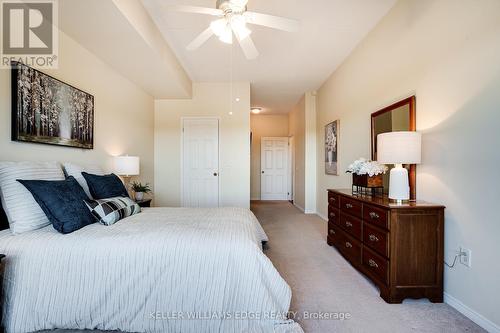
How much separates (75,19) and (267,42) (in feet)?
6.94

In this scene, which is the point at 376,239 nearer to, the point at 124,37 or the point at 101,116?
the point at 124,37

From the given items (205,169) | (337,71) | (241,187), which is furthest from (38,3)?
(337,71)

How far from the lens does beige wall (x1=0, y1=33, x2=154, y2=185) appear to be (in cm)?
189

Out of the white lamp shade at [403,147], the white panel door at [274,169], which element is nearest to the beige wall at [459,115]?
the white lamp shade at [403,147]

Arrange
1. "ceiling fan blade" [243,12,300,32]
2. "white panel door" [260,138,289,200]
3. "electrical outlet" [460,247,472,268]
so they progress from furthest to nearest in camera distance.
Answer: "white panel door" [260,138,289,200] < "ceiling fan blade" [243,12,300,32] < "electrical outlet" [460,247,472,268]

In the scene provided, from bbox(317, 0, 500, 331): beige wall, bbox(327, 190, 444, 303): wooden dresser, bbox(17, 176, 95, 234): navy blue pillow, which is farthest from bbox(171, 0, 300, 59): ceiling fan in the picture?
bbox(327, 190, 444, 303): wooden dresser

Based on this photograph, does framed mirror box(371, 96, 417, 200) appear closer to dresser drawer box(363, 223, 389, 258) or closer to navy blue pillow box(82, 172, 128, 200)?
dresser drawer box(363, 223, 389, 258)

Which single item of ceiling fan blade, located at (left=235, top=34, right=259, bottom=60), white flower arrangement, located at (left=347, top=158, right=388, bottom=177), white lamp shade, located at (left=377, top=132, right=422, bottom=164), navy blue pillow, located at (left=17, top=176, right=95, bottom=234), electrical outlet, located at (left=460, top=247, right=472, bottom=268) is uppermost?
ceiling fan blade, located at (left=235, top=34, right=259, bottom=60)

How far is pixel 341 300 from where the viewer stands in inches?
75.6

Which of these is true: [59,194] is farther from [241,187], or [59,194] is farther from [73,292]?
[241,187]

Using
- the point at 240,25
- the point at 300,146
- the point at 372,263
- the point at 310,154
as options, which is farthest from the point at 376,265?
the point at 300,146

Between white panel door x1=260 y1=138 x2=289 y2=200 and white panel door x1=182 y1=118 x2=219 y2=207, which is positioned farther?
white panel door x1=260 y1=138 x2=289 y2=200

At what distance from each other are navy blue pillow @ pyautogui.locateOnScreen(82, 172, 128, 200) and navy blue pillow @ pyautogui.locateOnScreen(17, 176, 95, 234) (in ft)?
1.41

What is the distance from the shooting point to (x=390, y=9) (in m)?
2.52
